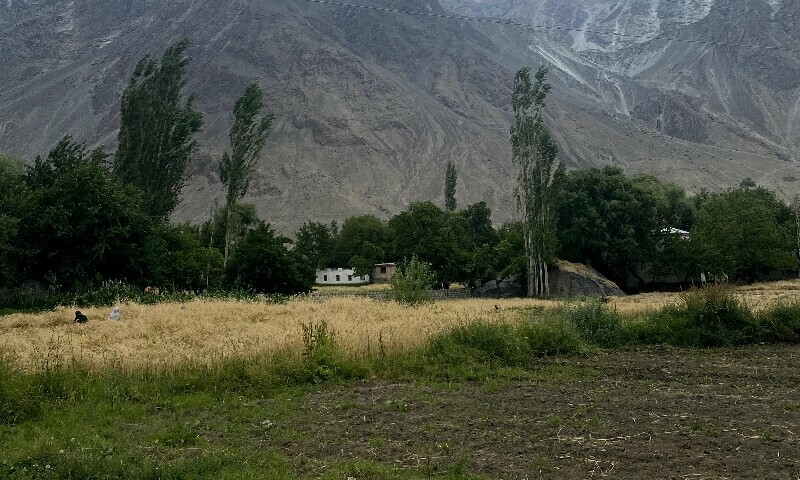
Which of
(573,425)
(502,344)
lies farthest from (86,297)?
(573,425)

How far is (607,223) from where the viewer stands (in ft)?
179

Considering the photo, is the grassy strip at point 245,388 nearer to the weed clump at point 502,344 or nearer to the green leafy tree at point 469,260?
the weed clump at point 502,344

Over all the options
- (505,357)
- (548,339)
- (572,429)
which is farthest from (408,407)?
(548,339)

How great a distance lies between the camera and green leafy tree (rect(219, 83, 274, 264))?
1962 inches

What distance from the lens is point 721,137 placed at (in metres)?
195

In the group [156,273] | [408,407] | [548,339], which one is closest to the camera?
[408,407]

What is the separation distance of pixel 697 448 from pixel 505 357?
7.65m

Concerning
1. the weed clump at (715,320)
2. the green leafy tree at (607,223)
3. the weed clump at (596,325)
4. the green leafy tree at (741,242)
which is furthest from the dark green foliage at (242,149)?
the green leafy tree at (741,242)

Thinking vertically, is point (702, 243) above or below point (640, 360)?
above

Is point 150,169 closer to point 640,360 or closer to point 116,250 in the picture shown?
point 116,250

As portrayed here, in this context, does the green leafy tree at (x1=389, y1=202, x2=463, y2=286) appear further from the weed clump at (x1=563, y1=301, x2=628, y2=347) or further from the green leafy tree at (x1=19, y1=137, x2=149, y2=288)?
the weed clump at (x1=563, y1=301, x2=628, y2=347)

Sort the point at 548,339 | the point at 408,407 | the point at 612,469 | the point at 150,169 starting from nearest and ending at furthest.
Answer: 1. the point at 612,469
2. the point at 408,407
3. the point at 548,339
4. the point at 150,169

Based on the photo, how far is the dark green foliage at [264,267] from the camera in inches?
1588

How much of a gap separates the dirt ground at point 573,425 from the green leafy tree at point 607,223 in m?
42.3
